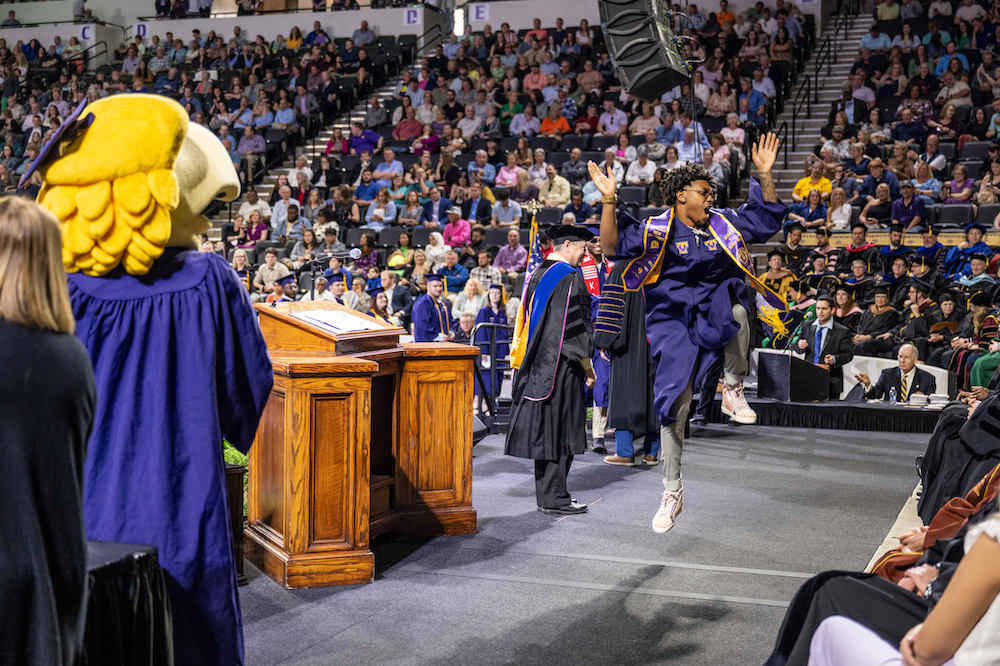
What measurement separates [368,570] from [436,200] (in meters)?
10.5

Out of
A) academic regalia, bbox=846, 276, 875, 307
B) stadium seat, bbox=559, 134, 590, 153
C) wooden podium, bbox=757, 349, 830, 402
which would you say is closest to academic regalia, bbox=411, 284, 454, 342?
wooden podium, bbox=757, 349, 830, 402

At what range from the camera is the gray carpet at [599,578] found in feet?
11.9

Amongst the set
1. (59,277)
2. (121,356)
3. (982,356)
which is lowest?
(982,356)

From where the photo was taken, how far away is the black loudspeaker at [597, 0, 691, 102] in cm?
924

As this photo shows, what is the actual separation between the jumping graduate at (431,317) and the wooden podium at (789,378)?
125 inches

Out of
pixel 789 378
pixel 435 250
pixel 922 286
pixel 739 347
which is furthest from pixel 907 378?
pixel 435 250

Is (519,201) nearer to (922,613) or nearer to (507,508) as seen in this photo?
(507,508)

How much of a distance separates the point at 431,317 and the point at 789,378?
3.64 m

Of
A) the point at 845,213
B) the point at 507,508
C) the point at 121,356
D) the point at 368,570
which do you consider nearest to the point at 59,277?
the point at 121,356

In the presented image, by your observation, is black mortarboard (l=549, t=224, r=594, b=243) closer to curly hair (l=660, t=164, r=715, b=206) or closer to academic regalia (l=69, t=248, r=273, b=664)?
curly hair (l=660, t=164, r=715, b=206)

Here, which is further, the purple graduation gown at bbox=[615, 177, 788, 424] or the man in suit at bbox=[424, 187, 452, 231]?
the man in suit at bbox=[424, 187, 452, 231]

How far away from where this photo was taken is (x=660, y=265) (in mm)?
4320

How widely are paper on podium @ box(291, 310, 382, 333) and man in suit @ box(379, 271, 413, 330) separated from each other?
631 cm

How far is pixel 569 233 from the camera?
18.6 feet
